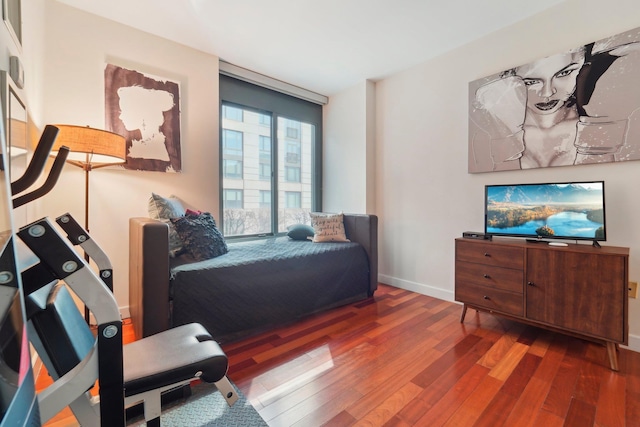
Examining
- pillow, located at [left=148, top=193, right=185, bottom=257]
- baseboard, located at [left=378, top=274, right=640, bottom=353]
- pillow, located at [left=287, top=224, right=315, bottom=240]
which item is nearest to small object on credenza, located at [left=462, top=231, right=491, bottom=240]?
baseboard, located at [left=378, top=274, right=640, bottom=353]

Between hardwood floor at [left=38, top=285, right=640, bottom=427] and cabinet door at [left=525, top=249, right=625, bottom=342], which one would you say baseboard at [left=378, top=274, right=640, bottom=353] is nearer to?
hardwood floor at [left=38, top=285, right=640, bottom=427]

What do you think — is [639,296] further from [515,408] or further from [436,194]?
[436,194]

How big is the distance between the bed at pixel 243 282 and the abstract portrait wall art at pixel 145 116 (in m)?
0.78

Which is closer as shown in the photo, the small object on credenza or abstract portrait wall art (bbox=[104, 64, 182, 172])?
the small object on credenza

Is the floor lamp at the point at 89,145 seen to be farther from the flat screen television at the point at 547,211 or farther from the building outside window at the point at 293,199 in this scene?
the flat screen television at the point at 547,211

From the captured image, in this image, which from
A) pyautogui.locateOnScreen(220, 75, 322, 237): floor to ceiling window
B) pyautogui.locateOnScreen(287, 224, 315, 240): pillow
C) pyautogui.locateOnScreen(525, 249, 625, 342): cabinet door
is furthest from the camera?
pyautogui.locateOnScreen(220, 75, 322, 237): floor to ceiling window

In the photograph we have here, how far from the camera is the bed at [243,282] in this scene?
1.64 metres

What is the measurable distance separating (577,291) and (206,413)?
230 cm

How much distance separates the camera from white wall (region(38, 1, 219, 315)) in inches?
82.6

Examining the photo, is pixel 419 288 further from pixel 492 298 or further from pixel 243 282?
pixel 243 282

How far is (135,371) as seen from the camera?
98 cm

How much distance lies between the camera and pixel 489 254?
212 centimetres

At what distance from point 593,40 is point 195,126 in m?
3.37

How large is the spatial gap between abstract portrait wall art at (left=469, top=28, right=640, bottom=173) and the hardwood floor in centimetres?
139
